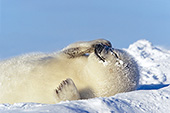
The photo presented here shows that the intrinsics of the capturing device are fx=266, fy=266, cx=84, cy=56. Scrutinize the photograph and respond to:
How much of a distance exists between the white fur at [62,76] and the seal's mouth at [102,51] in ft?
0.20

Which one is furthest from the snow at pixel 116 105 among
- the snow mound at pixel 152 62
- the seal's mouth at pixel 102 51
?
the snow mound at pixel 152 62

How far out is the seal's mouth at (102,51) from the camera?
3713mm

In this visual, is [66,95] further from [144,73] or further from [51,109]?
[144,73]

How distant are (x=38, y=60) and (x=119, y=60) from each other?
1295 mm

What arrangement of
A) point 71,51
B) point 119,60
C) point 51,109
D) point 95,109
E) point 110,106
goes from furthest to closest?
point 71,51, point 119,60, point 110,106, point 95,109, point 51,109

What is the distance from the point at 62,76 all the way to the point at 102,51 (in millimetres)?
688

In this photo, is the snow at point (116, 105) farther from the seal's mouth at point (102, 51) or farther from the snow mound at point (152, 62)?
the snow mound at point (152, 62)

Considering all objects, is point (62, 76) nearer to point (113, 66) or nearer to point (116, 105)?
point (113, 66)

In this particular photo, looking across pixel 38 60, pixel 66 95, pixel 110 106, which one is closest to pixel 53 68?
pixel 38 60

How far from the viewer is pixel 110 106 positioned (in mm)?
2545

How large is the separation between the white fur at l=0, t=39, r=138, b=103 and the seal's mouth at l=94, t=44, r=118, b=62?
60 millimetres

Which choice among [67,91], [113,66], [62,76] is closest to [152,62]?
[113,66]

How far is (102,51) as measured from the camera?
3.74 meters

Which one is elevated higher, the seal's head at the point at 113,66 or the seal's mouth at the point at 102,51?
the seal's mouth at the point at 102,51
